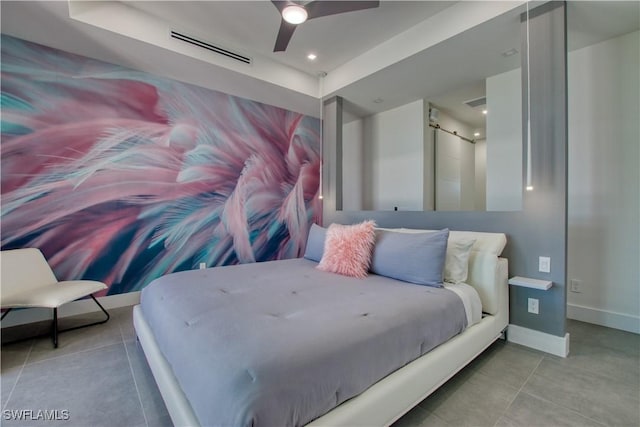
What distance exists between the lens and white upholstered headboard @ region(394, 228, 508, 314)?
210 centimetres

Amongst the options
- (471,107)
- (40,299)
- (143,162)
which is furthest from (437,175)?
(40,299)

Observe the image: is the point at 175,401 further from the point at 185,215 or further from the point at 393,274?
the point at 185,215

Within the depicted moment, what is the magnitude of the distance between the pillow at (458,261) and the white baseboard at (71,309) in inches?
127

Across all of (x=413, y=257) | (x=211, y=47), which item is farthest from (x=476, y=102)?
(x=211, y=47)

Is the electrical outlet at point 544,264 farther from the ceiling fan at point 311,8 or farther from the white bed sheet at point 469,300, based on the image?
the ceiling fan at point 311,8

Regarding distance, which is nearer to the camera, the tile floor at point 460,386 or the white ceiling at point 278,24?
the tile floor at point 460,386

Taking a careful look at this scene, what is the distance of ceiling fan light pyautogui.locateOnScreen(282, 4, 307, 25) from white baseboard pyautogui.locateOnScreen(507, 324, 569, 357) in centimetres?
297

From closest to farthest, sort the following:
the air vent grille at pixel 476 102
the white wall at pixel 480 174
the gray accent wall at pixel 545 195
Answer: the gray accent wall at pixel 545 195 < the air vent grille at pixel 476 102 < the white wall at pixel 480 174

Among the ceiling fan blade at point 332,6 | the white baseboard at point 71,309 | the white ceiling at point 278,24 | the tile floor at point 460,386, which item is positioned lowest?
the tile floor at point 460,386

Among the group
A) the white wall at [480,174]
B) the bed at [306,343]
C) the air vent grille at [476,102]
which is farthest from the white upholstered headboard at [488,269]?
the white wall at [480,174]

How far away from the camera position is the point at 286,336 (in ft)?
3.75

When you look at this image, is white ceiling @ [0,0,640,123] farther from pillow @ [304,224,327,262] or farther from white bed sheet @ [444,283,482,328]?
white bed sheet @ [444,283,482,328]

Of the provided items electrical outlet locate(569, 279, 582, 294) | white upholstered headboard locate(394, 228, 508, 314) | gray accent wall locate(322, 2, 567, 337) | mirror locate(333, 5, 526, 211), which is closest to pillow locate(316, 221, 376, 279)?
white upholstered headboard locate(394, 228, 508, 314)

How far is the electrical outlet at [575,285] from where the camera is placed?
2.76 m
